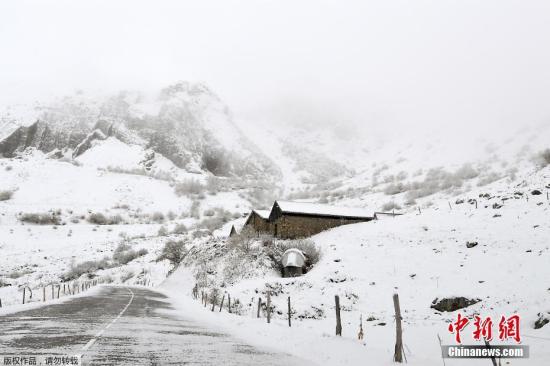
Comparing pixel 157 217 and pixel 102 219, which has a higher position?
pixel 157 217

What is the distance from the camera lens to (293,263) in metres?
43.3

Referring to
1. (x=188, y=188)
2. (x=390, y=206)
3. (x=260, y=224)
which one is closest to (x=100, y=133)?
(x=188, y=188)

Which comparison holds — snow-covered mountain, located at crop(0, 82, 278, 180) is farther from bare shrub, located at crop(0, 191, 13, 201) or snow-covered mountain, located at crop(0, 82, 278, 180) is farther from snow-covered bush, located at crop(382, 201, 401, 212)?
snow-covered bush, located at crop(382, 201, 401, 212)

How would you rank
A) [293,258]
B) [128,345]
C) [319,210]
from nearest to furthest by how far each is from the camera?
[128,345] < [293,258] < [319,210]

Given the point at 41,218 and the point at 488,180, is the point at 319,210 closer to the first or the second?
the point at 488,180

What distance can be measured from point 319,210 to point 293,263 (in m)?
16.2

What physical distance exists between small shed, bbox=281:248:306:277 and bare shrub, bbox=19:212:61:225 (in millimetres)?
69233

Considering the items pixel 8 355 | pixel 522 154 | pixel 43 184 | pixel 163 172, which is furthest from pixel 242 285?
pixel 163 172

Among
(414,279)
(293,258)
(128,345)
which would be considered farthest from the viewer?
(293,258)

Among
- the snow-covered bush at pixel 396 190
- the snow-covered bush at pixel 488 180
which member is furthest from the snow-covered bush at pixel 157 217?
the snow-covered bush at pixel 488 180

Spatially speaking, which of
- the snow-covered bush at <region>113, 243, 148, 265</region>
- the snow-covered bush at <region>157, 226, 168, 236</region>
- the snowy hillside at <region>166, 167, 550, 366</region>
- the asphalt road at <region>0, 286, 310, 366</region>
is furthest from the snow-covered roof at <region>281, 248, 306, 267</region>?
the snow-covered bush at <region>157, 226, 168, 236</region>

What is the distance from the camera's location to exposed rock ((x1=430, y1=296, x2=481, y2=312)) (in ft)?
88.5

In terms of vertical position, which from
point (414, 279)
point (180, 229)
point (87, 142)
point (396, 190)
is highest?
point (87, 142)

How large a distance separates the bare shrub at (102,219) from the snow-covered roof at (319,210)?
59922mm
